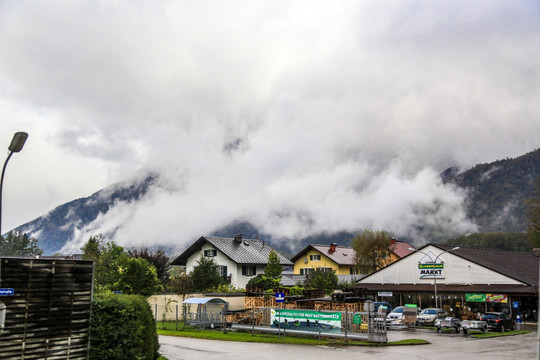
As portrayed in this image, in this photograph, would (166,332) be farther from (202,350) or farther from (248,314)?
(202,350)

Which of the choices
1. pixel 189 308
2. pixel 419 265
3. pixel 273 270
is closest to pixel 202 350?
pixel 189 308

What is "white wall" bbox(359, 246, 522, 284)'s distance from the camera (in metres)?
48.5

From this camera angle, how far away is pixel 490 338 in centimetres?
3322

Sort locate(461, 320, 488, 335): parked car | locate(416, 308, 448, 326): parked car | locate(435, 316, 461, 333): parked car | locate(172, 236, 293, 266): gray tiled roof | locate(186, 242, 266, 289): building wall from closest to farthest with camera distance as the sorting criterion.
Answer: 1. locate(461, 320, 488, 335): parked car
2. locate(435, 316, 461, 333): parked car
3. locate(416, 308, 448, 326): parked car
4. locate(186, 242, 266, 289): building wall
5. locate(172, 236, 293, 266): gray tiled roof

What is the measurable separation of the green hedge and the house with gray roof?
4577cm

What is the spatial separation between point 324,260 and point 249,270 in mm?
20984

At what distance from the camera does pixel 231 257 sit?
62719 mm

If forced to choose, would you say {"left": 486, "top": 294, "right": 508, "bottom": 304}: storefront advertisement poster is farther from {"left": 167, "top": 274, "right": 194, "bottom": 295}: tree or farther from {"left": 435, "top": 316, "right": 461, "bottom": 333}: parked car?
{"left": 167, "top": 274, "right": 194, "bottom": 295}: tree

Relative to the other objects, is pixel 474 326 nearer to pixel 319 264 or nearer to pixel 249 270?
pixel 249 270

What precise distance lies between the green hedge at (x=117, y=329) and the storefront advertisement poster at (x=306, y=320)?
16.2m

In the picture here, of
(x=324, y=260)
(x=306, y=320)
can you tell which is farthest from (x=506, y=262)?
(x=306, y=320)

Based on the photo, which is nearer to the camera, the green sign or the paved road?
the paved road

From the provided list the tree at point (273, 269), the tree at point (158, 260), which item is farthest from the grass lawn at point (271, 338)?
the tree at point (158, 260)

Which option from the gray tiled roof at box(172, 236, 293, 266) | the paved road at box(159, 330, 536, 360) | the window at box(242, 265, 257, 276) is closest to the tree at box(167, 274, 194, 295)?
the gray tiled roof at box(172, 236, 293, 266)
